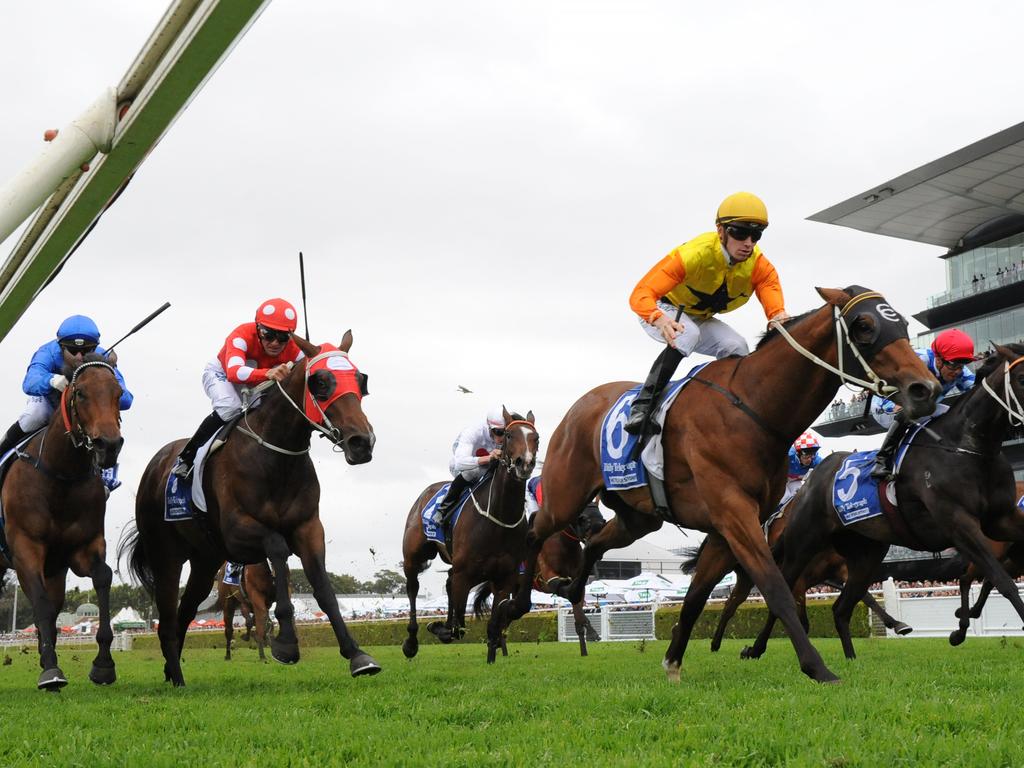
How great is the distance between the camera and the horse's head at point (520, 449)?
11.2m

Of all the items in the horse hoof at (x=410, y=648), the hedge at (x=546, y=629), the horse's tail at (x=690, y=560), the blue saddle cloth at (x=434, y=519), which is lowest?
the hedge at (x=546, y=629)

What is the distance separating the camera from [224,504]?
7.54 meters

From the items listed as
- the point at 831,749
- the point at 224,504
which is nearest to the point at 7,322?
the point at 831,749

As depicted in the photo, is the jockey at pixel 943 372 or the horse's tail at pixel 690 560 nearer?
the jockey at pixel 943 372

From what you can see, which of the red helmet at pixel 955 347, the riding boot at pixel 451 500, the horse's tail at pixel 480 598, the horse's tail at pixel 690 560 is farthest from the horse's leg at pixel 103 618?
the red helmet at pixel 955 347

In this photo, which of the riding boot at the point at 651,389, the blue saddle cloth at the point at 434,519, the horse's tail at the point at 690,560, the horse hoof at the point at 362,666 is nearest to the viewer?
the horse hoof at the point at 362,666

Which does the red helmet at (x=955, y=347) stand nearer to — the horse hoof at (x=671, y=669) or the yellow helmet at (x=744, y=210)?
the yellow helmet at (x=744, y=210)

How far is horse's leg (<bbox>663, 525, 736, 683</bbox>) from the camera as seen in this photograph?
7281mm

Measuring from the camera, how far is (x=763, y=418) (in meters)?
6.57

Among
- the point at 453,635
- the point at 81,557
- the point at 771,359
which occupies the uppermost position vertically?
the point at 771,359

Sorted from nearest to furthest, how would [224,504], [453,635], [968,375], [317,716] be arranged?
[317,716] < [224,504] < [968,375] < [453,635]

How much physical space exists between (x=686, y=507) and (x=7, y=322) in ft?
19.3

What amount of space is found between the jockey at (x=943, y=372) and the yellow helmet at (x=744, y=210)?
126 inches

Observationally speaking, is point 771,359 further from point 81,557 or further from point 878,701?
point 81,557
